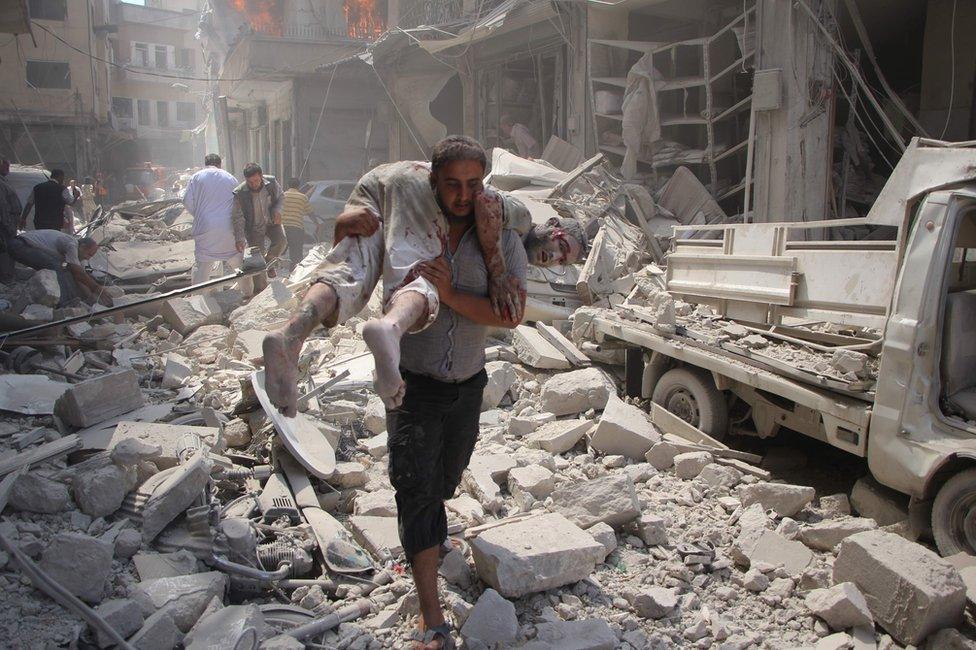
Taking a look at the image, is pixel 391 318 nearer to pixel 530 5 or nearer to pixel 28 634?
pixel 28 634

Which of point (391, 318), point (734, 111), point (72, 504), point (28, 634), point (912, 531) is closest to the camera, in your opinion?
point (391, 318)

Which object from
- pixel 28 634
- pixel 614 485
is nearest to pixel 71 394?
pixel 28 634

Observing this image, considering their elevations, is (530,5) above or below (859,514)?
above

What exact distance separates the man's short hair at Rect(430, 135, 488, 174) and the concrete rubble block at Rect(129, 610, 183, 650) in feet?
6.31

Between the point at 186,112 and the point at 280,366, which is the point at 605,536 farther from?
the point at 186,112

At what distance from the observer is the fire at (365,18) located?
982 inches

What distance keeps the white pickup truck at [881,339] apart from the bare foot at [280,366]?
3070 millimetres

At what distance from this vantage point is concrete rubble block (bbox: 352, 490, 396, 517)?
167 inches

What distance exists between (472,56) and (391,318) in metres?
13.6

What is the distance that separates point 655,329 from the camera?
581cm

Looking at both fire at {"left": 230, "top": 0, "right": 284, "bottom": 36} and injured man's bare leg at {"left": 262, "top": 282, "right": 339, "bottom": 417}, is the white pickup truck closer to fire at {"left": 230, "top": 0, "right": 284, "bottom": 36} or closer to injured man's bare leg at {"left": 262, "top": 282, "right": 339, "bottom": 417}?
injured man's bare leg at {"left": 262, "top": 282, "right": 339, "bottom": 417}

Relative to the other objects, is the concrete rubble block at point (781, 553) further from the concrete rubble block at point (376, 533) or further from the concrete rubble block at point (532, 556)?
the concrete rubble block at point (376, 533)

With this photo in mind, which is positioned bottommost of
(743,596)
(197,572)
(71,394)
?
(743,596)

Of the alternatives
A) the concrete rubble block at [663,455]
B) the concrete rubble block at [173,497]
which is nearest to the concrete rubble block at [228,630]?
the concrete rubble block at [173,497]
